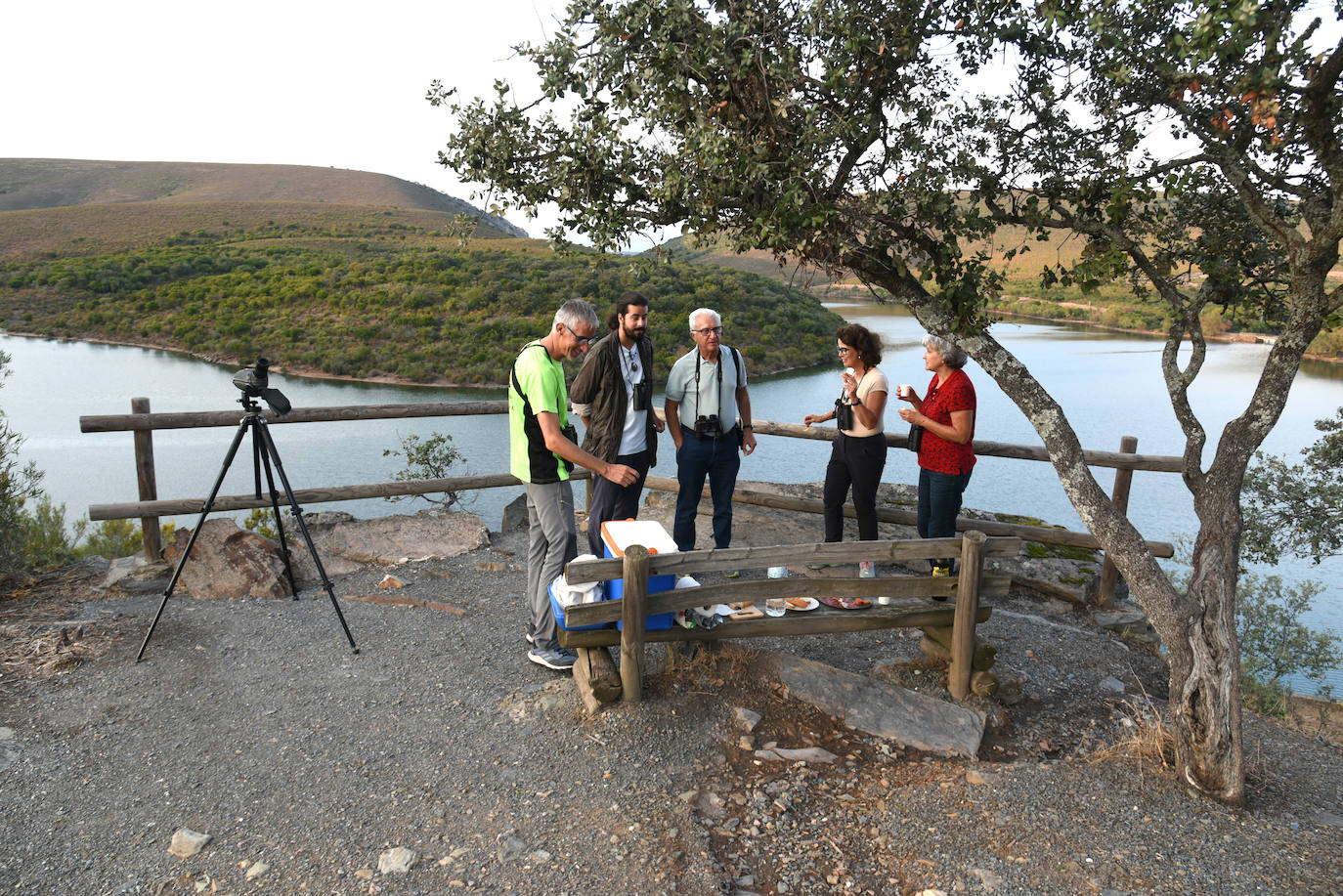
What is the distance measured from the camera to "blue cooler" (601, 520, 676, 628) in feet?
12.5

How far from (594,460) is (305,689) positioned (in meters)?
2.00

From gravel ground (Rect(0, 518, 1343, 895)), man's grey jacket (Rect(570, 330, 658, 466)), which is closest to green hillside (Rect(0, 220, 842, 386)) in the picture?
man's grey jacket (Rect(570, 330, 658, 466))

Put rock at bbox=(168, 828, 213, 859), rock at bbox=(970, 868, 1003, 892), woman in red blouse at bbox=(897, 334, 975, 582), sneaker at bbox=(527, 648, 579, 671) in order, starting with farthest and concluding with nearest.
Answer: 1. woman in red blouse at bbox=(897, 334, 975, 582)
2. sneaker at bbox=(527, 648, 579, 671)
3. rock at bbox=(168, 828, 213, 859)
4. rock at bbox=(970, 868, 1003, 892)

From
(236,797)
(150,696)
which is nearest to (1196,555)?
(236,797)

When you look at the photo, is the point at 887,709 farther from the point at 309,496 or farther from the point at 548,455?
the point at 309,496

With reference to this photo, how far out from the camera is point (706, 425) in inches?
196

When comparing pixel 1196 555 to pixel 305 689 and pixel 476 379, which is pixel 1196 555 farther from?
pixel 476 379

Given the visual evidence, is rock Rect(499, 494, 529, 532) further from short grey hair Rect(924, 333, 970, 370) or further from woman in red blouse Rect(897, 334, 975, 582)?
short grey hair Rect(924, 333, 970, 370)

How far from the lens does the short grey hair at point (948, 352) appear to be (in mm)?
4684

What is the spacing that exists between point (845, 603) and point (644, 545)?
130 cm

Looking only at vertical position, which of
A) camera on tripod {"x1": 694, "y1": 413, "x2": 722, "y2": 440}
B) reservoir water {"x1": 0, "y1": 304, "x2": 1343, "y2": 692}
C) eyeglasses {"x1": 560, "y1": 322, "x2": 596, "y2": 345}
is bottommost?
reservoir water {"x1": 0, "y1": 304, "x2": 1343, "y2": 692}

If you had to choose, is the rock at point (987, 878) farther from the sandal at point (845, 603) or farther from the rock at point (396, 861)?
the rock at point (396, 861)

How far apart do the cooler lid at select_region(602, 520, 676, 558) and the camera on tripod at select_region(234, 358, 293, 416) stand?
6.89 ft

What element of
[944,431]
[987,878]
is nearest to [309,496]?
[944,431]
